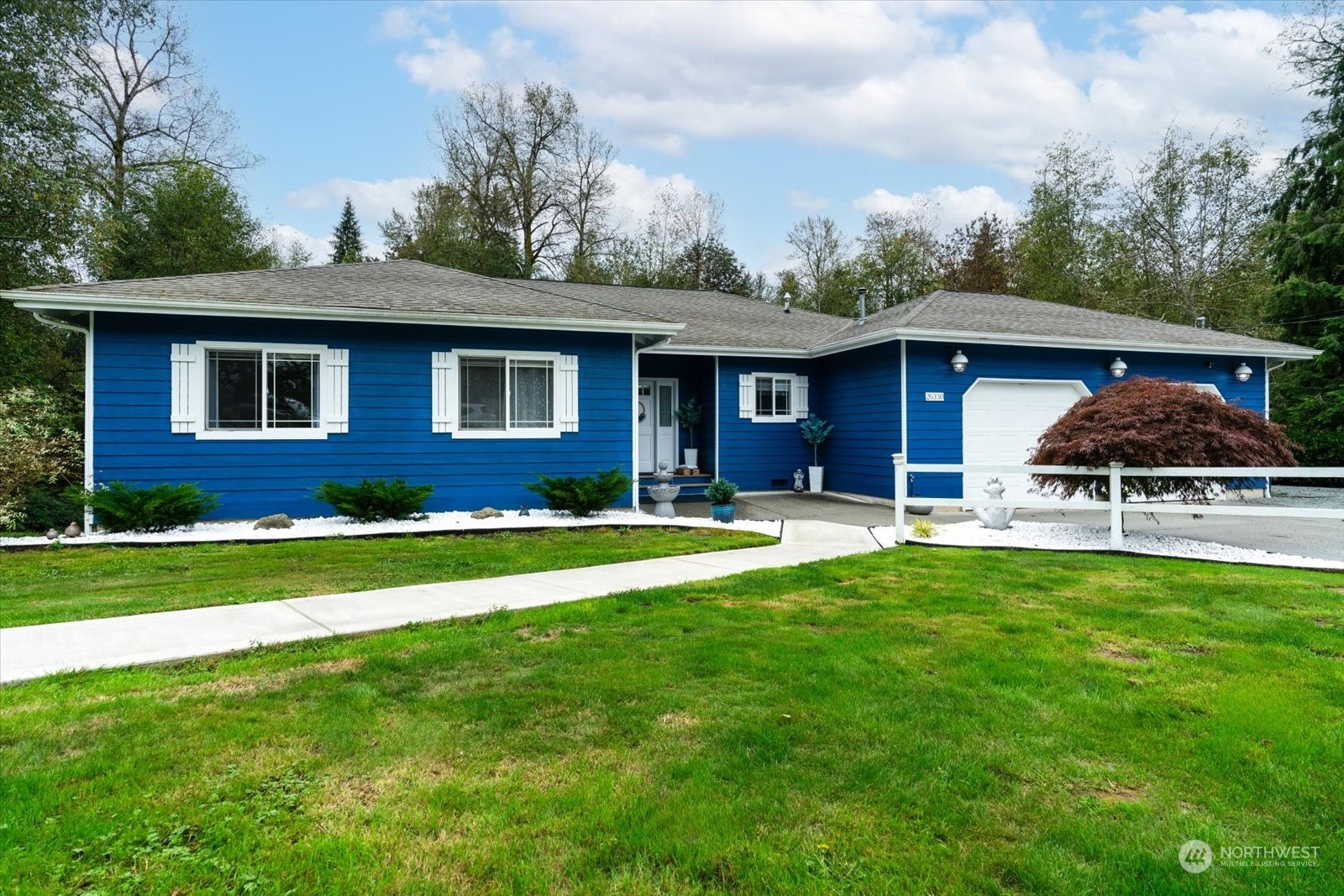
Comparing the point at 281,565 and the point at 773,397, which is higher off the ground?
the point at 773,397

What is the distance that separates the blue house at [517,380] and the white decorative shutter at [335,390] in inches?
0.9

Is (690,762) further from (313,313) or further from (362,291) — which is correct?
(362,291)

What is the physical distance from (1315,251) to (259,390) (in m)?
22.6

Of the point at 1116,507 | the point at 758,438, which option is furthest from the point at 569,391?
the point at 1116,507

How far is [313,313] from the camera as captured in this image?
9398 millimetres

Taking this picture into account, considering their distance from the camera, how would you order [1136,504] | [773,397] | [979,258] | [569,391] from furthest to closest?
[979,258]
[773,397]
[569,391]
[1136,504]

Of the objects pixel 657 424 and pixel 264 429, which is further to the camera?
pixel 657 424

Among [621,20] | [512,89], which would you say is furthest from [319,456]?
[512,89]

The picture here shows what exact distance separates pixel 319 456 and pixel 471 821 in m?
8.62

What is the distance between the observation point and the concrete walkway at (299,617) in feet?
12.7

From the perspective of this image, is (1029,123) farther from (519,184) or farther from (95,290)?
(95,290)

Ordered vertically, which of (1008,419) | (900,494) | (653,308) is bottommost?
(900,494)

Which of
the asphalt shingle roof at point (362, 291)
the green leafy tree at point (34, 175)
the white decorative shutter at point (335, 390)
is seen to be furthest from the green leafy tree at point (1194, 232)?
the green leafy tree at point (34, 175)

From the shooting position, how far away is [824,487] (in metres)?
14.5
